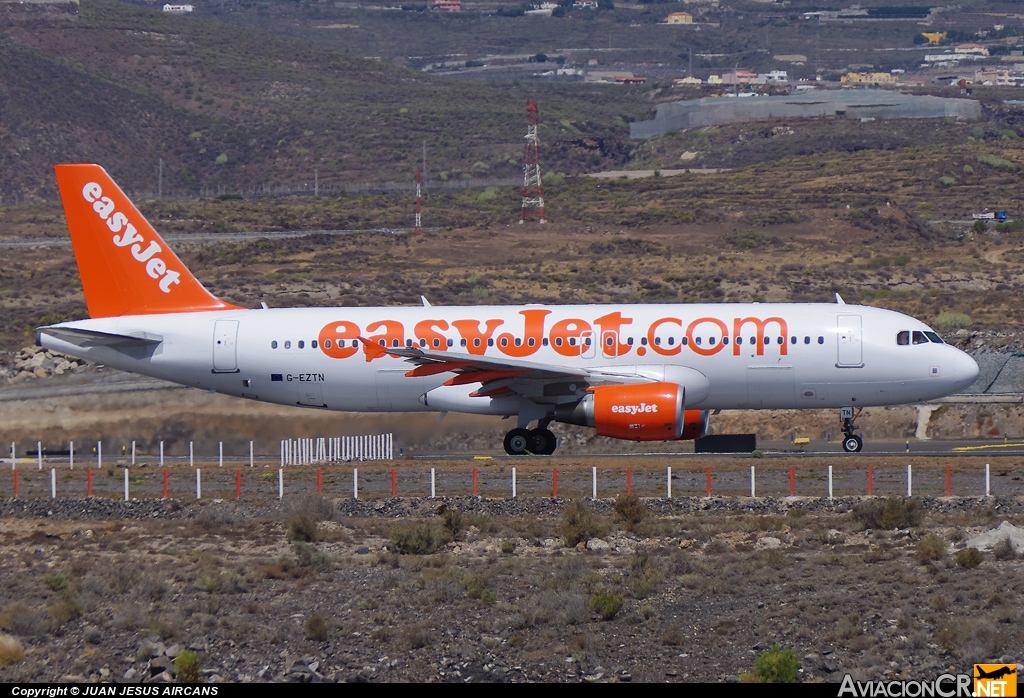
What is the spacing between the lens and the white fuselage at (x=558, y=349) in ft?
120

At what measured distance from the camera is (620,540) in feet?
90.2

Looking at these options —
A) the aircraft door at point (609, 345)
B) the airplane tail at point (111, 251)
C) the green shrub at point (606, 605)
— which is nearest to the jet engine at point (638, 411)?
the aircraft door at point (609, 345)

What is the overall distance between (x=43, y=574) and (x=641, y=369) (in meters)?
17.3

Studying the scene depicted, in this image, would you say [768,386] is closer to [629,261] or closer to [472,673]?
[472,673]

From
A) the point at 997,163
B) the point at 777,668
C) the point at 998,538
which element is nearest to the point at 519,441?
the point at 998,538

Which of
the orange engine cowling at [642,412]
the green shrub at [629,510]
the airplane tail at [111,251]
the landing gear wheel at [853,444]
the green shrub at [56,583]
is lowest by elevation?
the green shrub at [56,583]

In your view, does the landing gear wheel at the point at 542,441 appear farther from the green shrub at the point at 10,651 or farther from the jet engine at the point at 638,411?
the green shrub at the point at 10,651

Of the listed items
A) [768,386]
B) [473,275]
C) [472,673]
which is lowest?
[472,673]

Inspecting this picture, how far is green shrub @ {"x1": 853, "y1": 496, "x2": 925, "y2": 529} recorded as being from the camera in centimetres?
2716

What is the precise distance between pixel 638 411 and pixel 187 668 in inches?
725

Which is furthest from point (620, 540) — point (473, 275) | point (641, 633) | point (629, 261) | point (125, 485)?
point (629, 261)

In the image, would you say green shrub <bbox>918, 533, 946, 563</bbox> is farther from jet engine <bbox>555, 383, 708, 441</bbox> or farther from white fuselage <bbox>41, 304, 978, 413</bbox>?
white fuselage <bbox>41, 304, 978, 413</bbox>

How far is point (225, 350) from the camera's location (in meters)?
38.9

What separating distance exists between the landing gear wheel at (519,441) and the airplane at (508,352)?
39 mm
